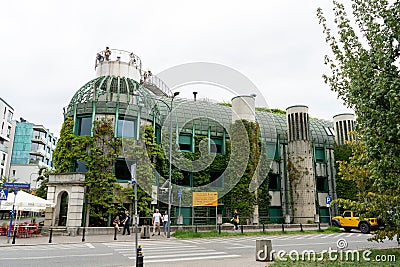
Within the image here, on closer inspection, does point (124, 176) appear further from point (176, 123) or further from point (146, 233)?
point (176, 123)

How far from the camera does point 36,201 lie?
2089cm

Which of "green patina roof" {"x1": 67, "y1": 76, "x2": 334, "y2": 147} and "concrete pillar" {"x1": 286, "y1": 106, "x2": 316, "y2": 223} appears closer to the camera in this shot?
"green patina roof" {"x1": 67, "y1": 76, "x2": 334, "y2": 147}

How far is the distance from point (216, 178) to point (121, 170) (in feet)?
37.8

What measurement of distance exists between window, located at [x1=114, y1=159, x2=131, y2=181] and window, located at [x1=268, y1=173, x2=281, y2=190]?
17.5m

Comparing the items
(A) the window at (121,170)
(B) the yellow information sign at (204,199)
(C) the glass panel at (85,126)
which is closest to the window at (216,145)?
(B) the yellow information sign at (204,199)

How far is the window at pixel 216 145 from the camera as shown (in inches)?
1413

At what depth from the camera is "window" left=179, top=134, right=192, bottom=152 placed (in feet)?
113

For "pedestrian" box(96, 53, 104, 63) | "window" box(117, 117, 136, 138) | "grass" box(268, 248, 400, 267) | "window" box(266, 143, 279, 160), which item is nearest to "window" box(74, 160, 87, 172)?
"window" box(117, 117, 136, 138)

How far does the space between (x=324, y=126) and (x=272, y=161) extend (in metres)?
11.0

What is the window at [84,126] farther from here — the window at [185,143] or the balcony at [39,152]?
the balcony at [39,152]

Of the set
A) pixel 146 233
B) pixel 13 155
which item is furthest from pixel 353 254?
pixel 13 155

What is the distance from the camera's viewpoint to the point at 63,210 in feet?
81.1

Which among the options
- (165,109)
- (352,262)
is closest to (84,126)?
(165,109)

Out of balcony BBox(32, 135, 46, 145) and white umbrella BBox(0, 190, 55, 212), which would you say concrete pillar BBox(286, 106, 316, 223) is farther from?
balcony BBox(32, 135, 46, 145)
